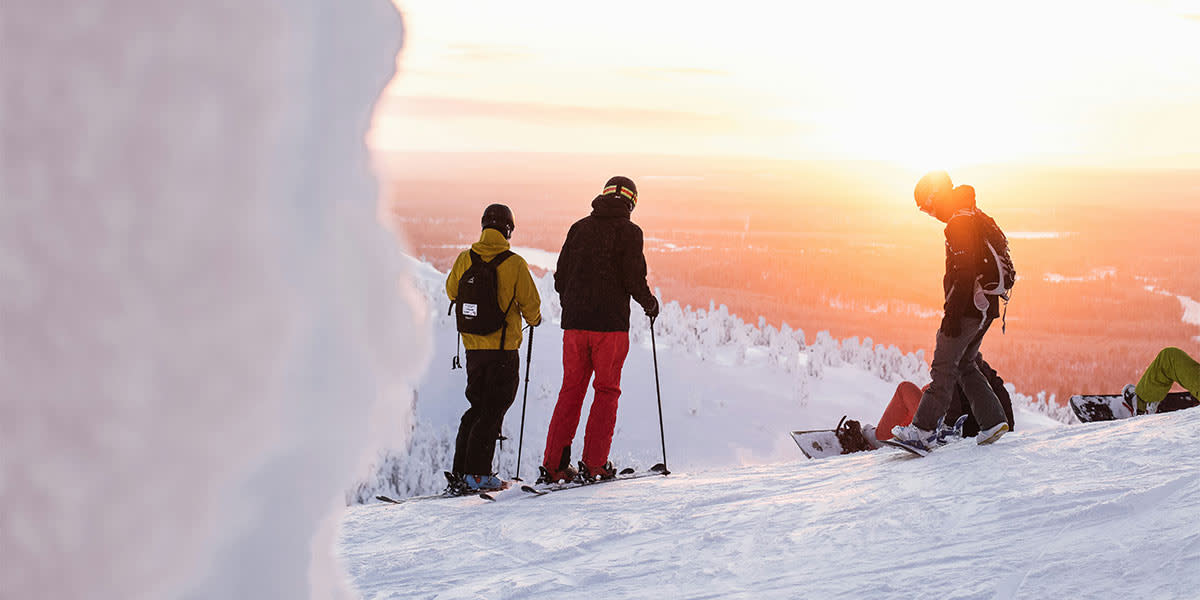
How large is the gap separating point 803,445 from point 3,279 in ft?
29.5

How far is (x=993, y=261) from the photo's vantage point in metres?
6.34

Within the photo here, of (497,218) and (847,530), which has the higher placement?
(497,218)

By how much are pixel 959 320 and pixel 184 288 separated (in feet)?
21.5

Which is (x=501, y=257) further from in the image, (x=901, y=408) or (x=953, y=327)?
(x=901, y=408)

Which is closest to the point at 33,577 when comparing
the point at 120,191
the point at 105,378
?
the point at 105,378

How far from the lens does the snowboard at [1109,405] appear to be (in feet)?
29.0

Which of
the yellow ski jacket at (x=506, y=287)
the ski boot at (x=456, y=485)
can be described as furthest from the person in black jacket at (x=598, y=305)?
the ski boot at (x=456, y=485)

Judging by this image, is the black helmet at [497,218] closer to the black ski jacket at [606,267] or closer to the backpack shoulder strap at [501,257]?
the backpack shoulder strap at [501,257]

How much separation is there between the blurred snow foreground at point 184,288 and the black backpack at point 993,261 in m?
6.23

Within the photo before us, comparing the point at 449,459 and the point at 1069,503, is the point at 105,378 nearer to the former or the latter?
the point at 1069,503

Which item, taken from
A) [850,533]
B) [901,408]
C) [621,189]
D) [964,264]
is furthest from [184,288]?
[901,408]

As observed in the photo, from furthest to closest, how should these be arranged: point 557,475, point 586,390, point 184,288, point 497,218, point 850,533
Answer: point 557,475
point 586,390
point 497,218
point 850,533
point 184,288

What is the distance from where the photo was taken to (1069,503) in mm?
4754

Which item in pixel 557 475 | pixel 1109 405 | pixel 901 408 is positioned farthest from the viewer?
pixel 1109 405
